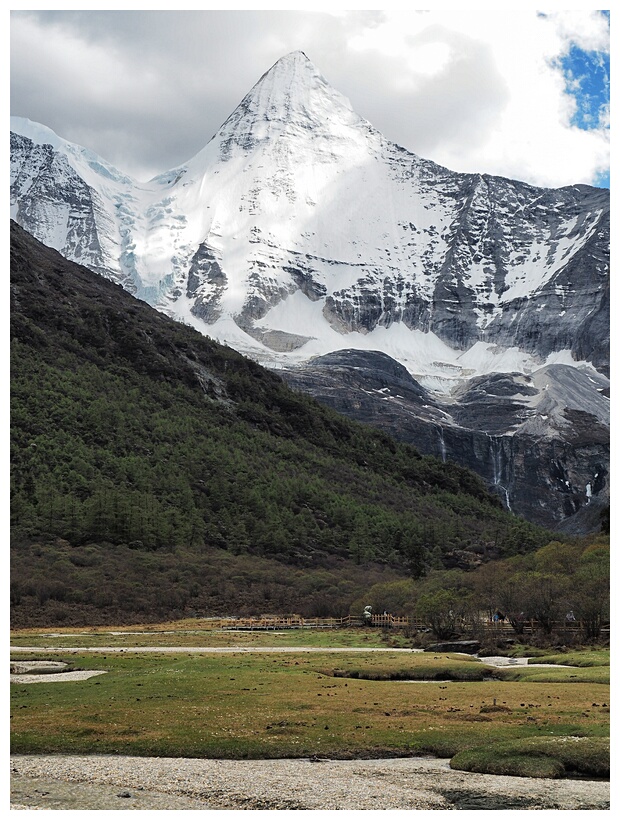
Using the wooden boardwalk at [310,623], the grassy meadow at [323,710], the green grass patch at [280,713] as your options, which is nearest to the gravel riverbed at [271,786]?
the grassy meadow at [323,710]

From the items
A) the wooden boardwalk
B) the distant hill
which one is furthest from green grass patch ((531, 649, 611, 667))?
the distant hill

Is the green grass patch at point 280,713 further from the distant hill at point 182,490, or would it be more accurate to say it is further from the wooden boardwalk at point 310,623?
the distant hill at point 182,490

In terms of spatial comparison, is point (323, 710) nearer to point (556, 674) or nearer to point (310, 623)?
point (556, 674)
